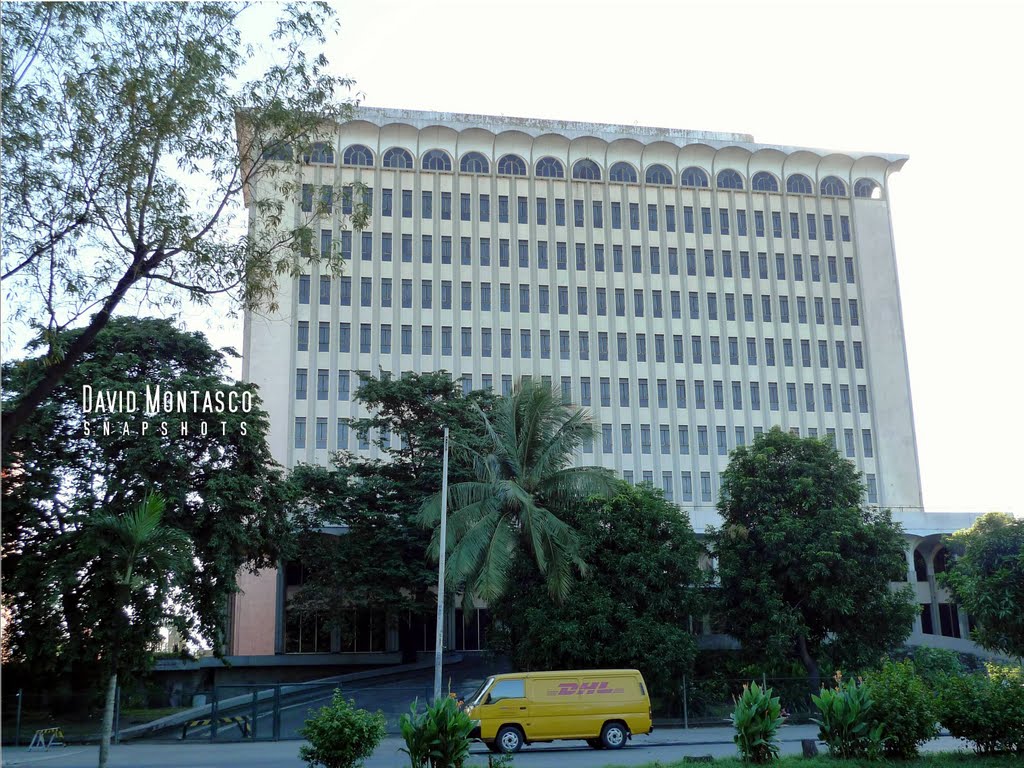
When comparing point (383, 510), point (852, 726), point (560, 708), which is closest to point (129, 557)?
point (560, 708)

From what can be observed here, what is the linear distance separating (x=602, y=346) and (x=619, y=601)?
31858mm

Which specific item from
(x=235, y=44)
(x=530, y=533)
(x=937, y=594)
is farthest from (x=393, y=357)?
(x=235, y=44)

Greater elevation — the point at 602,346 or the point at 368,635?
the point at 602,346

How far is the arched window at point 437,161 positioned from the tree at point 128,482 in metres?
31.0

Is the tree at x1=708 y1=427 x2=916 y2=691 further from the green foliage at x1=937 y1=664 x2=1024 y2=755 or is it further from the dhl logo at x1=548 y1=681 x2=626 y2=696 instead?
the green foliage at x1=937 y1=664 x2=1024 y2=755

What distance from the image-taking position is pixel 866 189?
66.7 meters

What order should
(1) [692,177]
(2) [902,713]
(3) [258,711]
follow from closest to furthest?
(2) [902,713]
(3) [258,711]
(1) [692,177]

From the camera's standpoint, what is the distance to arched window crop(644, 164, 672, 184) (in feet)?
212

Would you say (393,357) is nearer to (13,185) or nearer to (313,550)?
(313,550)

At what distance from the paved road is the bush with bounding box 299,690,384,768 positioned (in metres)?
4.31

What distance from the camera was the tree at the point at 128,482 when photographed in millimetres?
27547

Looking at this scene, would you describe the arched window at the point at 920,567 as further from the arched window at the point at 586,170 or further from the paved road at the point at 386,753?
the paved road at the point at 386,753
